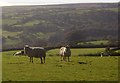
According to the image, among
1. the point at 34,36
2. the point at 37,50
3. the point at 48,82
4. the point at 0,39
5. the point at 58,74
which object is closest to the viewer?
the point at 48,82

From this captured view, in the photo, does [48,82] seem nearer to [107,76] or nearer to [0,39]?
[107,76]

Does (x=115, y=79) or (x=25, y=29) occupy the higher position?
(x=115, y=79)

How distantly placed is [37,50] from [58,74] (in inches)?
466

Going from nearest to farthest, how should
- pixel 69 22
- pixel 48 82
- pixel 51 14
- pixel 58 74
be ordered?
pixel 48 82, pixel 58 74, pixel 69 22, pixel 51 14

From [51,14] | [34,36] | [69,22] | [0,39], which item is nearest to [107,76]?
[0,39]

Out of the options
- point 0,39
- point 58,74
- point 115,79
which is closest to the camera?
point 115,79

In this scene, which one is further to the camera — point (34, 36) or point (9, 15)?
point (9, 15)

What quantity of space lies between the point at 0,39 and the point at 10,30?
2326 centimetres

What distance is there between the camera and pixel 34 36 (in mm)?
144875

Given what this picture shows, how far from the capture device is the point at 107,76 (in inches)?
1017

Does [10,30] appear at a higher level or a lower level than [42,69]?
lower

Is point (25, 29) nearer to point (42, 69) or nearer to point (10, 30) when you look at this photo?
point (10, 30)

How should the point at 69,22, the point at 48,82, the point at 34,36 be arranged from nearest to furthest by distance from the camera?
the point at 48,82 → the point at 34,36 → the point at 69,22

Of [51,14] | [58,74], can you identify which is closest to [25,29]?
[51,14]
